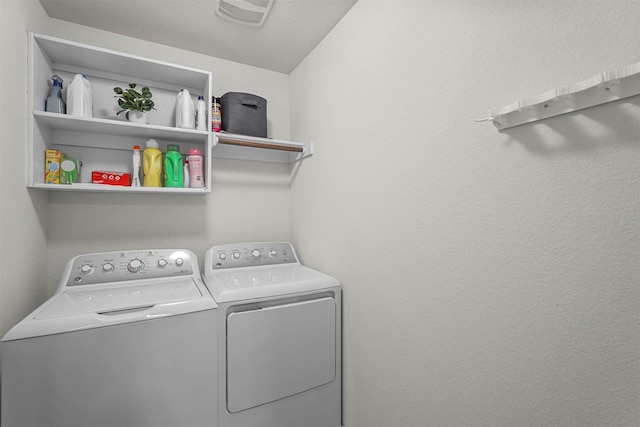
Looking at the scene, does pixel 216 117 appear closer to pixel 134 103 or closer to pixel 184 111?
pixel 184 111

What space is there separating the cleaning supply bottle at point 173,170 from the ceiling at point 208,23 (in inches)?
31.6

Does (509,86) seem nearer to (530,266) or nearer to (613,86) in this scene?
(613,86)

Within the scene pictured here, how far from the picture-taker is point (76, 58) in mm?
1570

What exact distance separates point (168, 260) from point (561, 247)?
6.21ft

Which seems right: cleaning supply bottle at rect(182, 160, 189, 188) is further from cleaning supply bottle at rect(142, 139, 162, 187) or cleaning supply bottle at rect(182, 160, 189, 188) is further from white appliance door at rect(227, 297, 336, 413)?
white appliance door at rect(227, 297, 336, 413)

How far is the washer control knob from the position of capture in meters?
1.60

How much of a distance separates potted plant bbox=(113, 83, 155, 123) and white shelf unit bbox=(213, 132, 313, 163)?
435mm

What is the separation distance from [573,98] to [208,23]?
1.91 m

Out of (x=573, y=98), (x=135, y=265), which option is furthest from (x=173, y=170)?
(x=573, y=98)

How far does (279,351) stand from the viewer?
4.60ft

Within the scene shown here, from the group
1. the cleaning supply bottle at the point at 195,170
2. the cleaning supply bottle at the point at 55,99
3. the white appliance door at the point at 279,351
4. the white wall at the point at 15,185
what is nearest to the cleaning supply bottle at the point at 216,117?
the cleaning supply bottle at the point at 195,170

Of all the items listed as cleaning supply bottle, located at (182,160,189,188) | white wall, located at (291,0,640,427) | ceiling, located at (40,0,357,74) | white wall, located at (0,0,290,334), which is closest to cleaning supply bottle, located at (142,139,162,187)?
cleaning supply bottle, located at (182,160,189,188)

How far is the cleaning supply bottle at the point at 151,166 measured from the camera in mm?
1691

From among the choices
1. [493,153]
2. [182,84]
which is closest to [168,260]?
[182,84]
